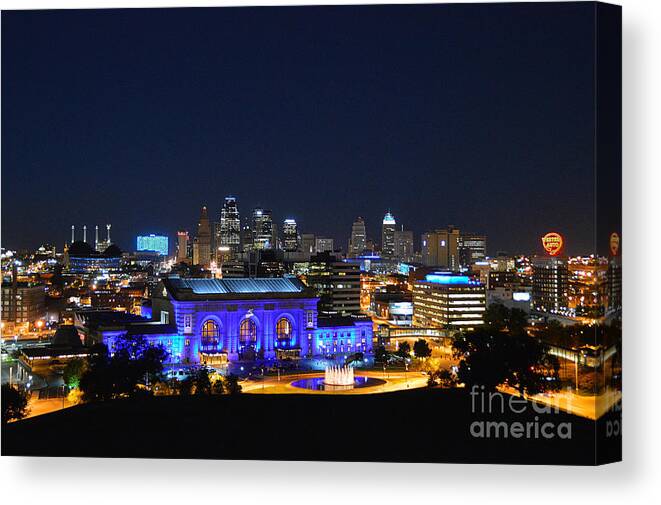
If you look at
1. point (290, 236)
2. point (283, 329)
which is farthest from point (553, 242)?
point (290, 236)

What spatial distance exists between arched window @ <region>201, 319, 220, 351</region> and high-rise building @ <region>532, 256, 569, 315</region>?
896cm

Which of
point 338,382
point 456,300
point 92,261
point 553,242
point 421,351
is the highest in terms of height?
point 553,242

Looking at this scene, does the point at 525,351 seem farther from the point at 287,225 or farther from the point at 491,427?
the point at 287,225

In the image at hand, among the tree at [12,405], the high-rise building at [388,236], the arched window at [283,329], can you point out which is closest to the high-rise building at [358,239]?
the high-rise building at [388,236]

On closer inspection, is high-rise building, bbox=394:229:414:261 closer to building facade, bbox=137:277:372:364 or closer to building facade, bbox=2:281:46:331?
building facade, bbox=137:277:372:364

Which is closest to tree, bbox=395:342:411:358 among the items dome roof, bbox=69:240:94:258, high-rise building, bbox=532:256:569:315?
high-rise building, bbox=532:256:569:315

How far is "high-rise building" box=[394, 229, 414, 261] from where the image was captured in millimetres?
22811

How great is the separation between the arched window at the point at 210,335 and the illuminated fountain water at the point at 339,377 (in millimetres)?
4902

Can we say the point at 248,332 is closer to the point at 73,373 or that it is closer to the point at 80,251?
the point at 73,373

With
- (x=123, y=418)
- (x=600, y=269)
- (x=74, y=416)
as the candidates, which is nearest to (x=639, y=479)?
(x=600, y=269)

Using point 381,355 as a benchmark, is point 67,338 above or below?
above

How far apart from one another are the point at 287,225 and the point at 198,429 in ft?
57.8

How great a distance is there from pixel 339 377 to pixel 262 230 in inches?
574

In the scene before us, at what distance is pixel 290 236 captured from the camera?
3023 centimetres
